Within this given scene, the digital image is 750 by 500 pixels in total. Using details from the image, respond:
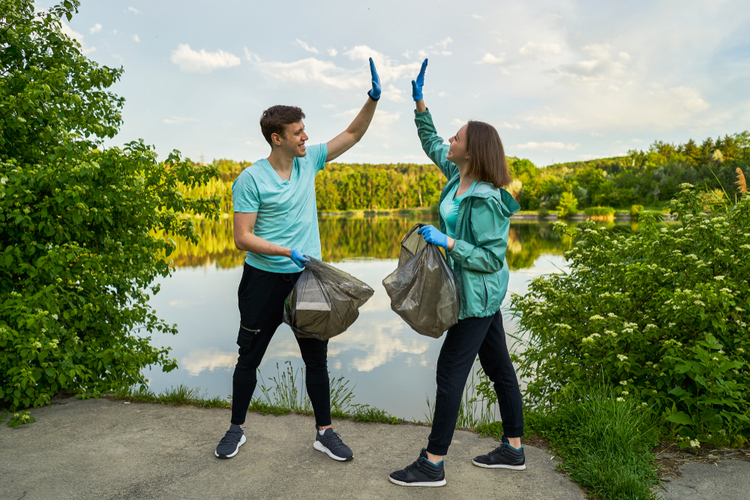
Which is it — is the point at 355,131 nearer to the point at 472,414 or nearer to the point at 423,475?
the point at 423,475

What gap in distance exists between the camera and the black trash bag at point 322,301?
2.68 metres

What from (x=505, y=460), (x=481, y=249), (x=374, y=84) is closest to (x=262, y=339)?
(x=481, y=249)

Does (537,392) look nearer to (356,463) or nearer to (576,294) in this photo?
(576,294)

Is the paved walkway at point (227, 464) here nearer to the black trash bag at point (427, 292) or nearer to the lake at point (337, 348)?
the black trash bag at point (427, 292)

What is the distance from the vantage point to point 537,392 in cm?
418

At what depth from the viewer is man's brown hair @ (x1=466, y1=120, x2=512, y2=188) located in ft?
8.29

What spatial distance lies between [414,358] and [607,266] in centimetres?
491

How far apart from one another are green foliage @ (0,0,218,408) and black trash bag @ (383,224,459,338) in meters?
2.39

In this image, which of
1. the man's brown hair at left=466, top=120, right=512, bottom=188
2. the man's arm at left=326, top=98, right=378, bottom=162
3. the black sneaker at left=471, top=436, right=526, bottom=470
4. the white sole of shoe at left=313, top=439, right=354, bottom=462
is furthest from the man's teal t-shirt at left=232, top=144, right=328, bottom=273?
the black sneaker at left=471, top=436, right=526, bottom=470

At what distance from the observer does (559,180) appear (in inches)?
2800

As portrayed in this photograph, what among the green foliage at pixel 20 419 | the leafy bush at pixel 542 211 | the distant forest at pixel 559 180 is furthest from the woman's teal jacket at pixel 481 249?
the leafy bush at pixel 542 211

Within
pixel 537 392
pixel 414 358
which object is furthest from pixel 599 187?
pixel 537 392

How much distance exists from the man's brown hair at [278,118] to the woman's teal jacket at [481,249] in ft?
3.44

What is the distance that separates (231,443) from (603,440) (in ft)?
7.09
